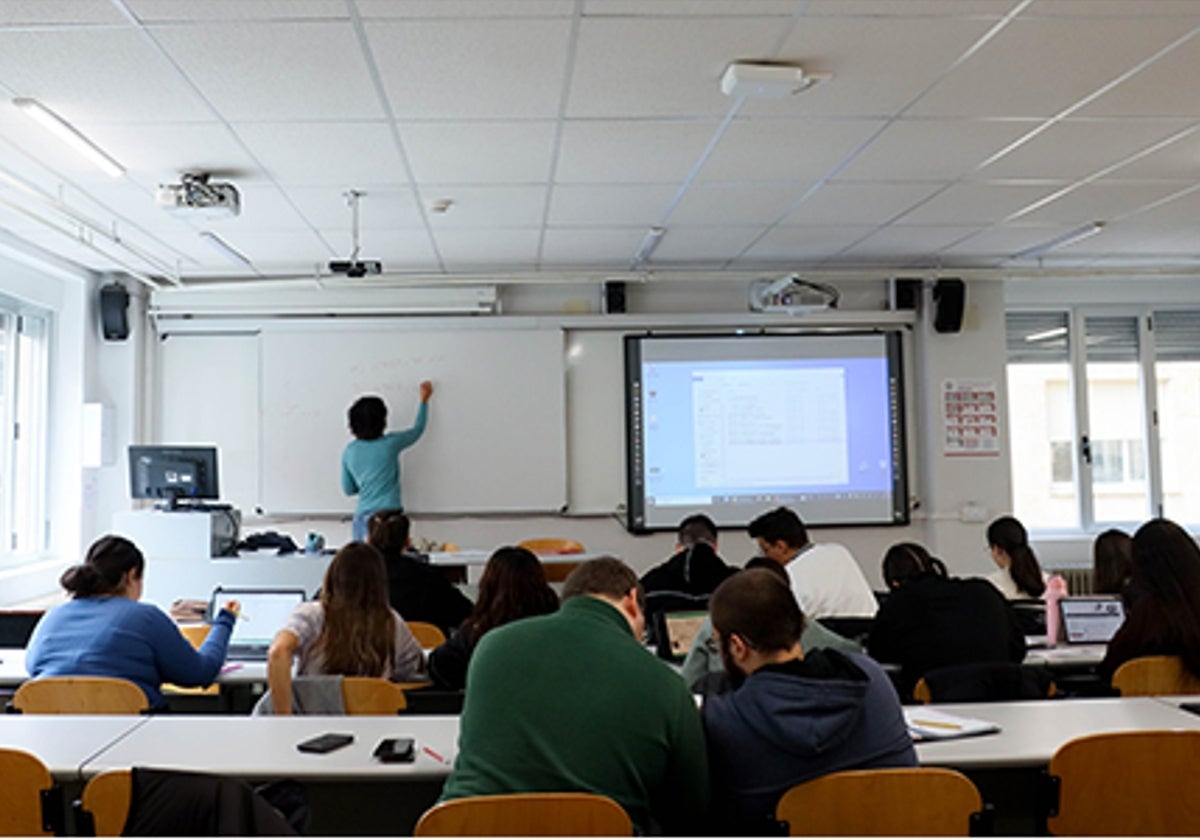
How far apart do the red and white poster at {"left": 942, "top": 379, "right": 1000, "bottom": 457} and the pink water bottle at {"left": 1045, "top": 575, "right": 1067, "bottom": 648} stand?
3450mm

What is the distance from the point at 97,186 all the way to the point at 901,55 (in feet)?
12.9

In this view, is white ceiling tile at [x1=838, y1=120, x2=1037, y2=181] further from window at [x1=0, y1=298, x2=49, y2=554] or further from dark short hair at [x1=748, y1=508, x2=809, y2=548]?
window at [x1=0, y1=298, x2=49, y2=554]

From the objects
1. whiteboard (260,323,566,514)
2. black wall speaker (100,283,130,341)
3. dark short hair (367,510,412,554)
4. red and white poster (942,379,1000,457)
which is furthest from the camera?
red and white poster (942,379,1000,457)

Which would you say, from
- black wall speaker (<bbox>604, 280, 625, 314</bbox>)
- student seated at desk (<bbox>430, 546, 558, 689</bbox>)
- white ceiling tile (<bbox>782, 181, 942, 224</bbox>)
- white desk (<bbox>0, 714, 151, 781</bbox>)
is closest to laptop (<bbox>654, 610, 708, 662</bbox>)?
student seated at desk (<bbox>430, 546, 558, 689</bbox>)

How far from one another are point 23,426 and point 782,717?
624 cm

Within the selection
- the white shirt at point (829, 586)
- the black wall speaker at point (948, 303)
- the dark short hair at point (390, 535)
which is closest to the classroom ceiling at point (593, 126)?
the black wall speaker at point (948, 303)

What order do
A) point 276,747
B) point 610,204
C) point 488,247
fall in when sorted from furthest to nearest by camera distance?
point 488,247 → point 610,204 → point 276,747

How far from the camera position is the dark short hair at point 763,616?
208 centimetres

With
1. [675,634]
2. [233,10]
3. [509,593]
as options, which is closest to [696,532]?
[675,634]

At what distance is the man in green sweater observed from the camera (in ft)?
6.36

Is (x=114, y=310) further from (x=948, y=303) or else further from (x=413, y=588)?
(x=948, y=303)

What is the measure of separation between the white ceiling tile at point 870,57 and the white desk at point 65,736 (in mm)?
2967

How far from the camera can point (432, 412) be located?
7133 millimetres

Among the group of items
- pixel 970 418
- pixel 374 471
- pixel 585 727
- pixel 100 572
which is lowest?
pixel 585 727
